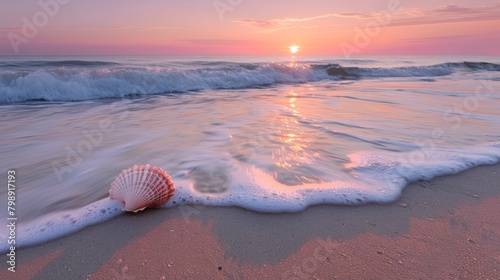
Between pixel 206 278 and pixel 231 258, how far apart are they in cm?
23

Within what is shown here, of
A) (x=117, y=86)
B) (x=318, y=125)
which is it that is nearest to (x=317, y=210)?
(x=318, y=125)

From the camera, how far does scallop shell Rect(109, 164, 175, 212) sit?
7.89ft

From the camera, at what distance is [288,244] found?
81.4 inches

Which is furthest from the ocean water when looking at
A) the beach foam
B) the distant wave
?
the distant wave

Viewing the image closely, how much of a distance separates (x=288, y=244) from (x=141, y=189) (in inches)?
51.1

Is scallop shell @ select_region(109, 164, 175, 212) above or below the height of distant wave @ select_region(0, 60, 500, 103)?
below

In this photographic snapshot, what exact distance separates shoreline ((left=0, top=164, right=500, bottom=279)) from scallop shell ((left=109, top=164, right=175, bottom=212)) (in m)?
0.10

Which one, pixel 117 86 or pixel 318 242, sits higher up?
pixel 117 86

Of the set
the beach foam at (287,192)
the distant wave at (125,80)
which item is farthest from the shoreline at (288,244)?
the distant wave at (125,80)

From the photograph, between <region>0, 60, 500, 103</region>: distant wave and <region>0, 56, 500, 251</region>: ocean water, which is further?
<region>0, 60, 500, 103</region>: distant wave

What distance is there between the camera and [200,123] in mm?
5727

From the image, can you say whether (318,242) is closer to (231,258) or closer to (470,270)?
(231,258)

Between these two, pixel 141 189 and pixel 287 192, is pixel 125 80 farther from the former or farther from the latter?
pixel 287 192

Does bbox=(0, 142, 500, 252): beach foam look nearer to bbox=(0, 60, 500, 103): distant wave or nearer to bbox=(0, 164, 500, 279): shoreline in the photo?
bbox=(0, 164, 500, 279): shoreline
